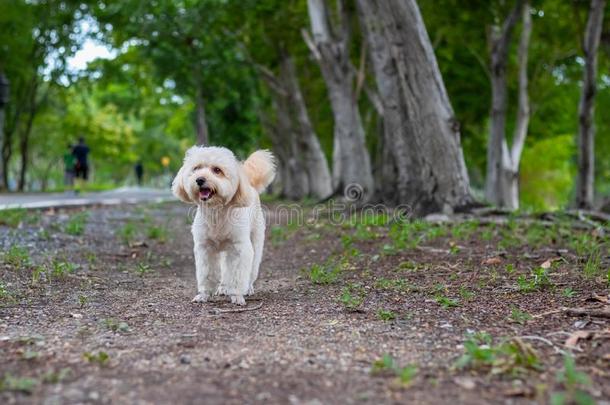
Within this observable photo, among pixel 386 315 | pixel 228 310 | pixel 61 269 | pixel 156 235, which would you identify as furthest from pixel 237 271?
pixel 156 235

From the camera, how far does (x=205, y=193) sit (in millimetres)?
5410

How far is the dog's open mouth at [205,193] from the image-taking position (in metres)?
5.39

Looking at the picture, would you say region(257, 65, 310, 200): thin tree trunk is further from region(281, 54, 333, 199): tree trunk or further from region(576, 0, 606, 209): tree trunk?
region(576, 0, 606, 209): tree trunk

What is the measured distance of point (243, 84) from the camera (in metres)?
23.1

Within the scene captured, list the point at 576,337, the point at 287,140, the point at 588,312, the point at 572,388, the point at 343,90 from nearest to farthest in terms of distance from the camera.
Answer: the point at 572,388 < the point at 576,337 < the point at 588,312 < the point at 343,90 < the point at 287,140

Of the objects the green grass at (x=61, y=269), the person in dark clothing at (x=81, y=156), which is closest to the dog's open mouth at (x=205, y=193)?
the green grass at (x=61, y=269)

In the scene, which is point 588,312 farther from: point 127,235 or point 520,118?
point 520,118

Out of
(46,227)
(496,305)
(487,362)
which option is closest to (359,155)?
(46,227)

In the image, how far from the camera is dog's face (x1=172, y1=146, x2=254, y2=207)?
5383 mm

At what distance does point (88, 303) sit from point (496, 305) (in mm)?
3146

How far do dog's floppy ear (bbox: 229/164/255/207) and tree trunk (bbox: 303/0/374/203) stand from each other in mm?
8378

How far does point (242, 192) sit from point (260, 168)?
71 cm

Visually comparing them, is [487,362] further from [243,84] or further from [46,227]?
[243,84]

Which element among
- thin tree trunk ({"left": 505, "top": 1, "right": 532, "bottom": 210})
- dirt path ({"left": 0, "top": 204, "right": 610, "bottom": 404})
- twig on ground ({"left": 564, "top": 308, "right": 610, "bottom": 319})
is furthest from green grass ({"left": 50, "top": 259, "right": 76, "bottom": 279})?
thin tree trunk ({"left": 505, "top": 1, "right": 532, "bottom": 210})
